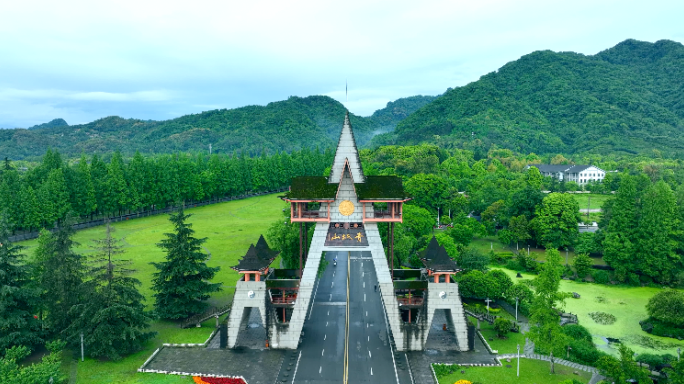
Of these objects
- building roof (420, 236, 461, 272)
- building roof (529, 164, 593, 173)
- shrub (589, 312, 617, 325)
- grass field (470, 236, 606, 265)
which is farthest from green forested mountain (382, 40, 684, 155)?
building roof (420, 236, 461, 272)

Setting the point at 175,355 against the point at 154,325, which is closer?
the point at 175,355

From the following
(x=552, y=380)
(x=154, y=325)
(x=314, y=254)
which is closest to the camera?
(x=552, y=380)

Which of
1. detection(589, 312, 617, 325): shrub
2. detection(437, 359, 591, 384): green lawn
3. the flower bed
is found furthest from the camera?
detection(589, 312, 617, 325): shrub

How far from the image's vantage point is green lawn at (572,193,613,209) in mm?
73562

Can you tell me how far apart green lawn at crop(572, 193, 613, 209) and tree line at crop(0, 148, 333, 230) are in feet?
183

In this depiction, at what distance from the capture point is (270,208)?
75.7 metres

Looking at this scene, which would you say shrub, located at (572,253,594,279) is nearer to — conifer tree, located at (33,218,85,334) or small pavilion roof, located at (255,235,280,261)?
small pavilion roof, located at (255,235,280,261)

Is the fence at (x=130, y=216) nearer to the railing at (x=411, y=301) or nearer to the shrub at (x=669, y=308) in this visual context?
the railing at (x=411, y=301)

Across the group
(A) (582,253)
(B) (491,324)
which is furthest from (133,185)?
(A) (582,253)

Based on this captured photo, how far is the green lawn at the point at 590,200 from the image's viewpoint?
241ft

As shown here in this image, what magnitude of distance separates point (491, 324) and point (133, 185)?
51543mm

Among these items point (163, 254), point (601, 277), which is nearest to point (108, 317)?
point (163, 254)

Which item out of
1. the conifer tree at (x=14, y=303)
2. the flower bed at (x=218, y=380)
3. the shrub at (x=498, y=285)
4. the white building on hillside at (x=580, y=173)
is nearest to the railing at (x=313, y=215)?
the flower bed at (x=218, y=380)

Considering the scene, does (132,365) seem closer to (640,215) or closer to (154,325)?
(154,325)
